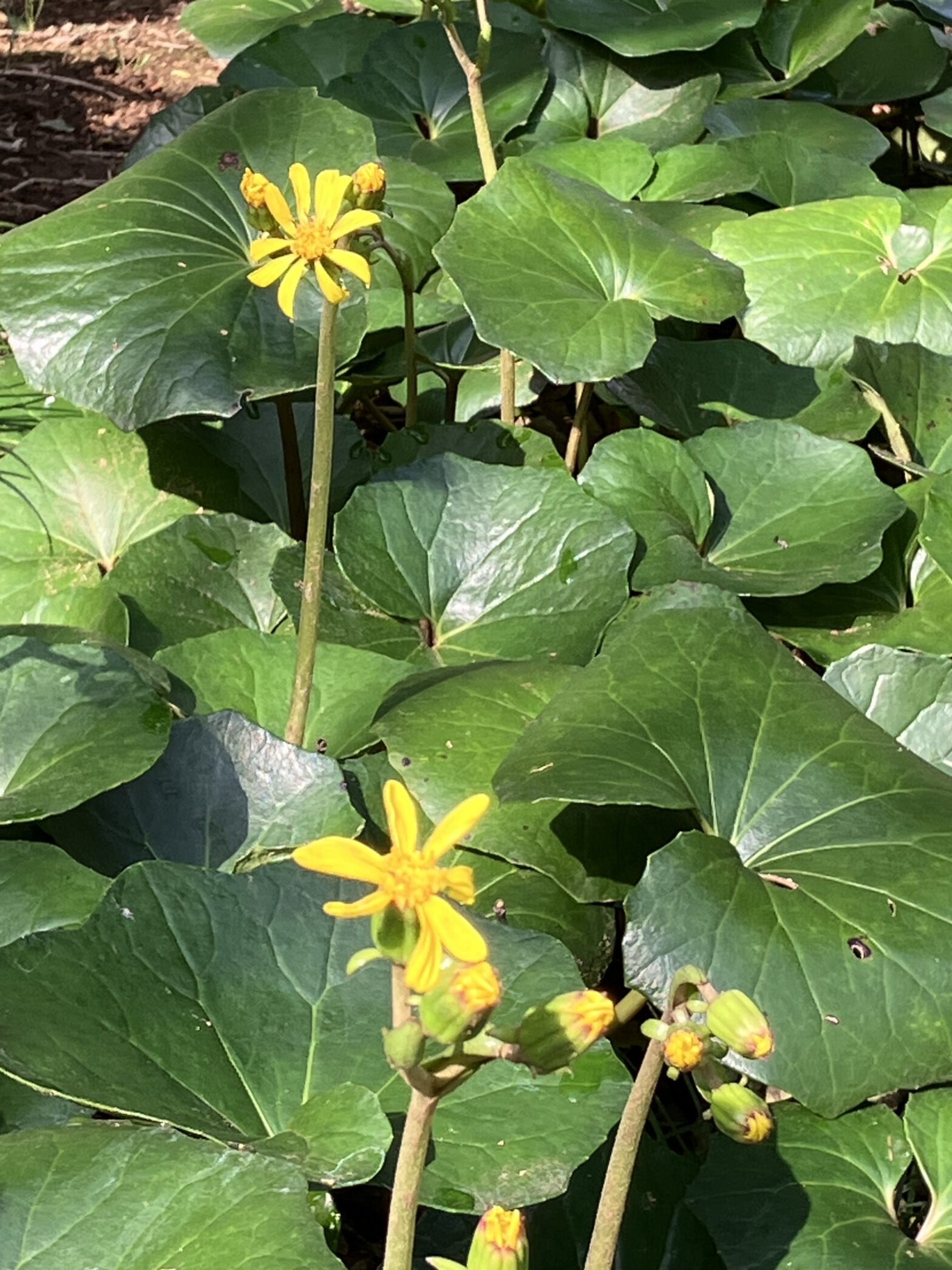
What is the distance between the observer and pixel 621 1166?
81 cm

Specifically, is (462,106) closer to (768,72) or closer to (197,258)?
(768,72)

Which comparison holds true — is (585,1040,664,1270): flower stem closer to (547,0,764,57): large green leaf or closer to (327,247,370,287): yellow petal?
(327,247,370,287): yellow petal

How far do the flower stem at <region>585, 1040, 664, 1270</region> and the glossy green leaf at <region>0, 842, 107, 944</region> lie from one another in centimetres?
54

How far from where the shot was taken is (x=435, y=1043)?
89 cm

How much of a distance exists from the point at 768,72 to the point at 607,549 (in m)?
1.71

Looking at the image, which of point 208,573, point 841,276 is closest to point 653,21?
point 841,276

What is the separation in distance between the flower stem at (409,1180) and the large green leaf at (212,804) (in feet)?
1.87

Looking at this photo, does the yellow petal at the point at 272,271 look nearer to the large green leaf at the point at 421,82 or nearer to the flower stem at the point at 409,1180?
the flower stem at the point at 409,1180

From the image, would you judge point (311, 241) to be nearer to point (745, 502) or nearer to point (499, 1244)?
point (499, 1244)

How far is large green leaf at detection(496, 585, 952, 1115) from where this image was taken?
1058mm

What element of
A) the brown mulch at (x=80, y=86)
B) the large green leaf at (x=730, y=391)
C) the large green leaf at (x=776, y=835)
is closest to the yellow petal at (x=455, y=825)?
the large green leaf at (x=776, y=835)

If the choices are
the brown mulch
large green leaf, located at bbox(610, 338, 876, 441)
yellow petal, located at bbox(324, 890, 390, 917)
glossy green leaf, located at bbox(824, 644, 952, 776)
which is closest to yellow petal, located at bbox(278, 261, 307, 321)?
yellow petal, located at bbox(324, 890, 390, 917)

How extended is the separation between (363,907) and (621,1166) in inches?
13.3

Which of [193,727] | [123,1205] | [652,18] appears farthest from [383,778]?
[652,18]
